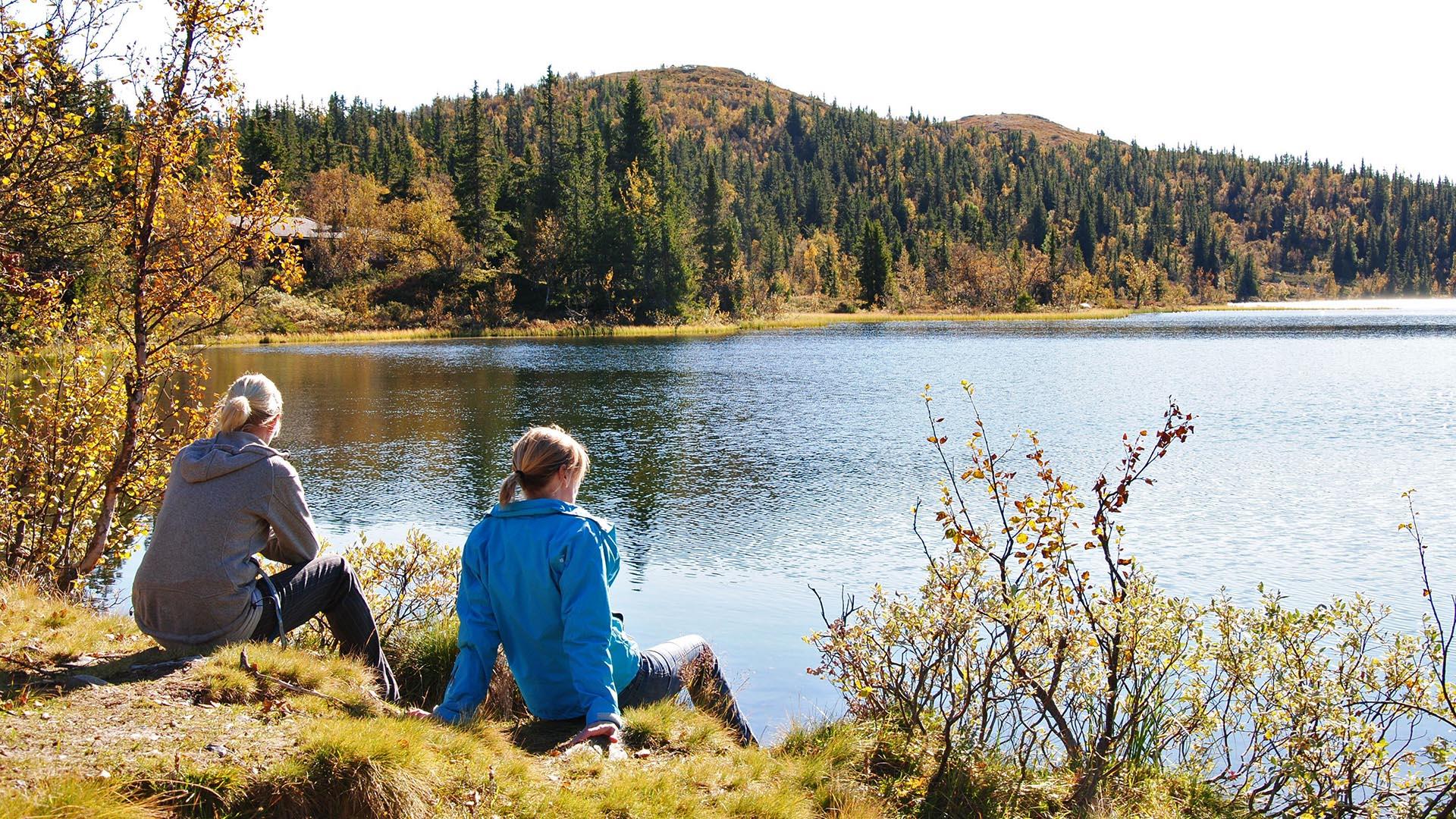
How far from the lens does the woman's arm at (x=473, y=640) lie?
185 inches

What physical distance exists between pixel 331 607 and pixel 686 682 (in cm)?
215

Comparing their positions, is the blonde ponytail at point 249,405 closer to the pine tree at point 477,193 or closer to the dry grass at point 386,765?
the dry grass at point 386,765

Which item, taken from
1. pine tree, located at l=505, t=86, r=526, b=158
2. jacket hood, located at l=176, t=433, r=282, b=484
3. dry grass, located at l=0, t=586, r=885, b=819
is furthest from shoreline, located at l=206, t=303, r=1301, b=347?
pine tree, located at l=505, t=86, r=526, b=158

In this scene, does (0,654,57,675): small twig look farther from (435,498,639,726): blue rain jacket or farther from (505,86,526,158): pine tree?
(505,86,526,158): pine tree

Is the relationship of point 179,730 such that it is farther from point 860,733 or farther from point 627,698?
point 860,733

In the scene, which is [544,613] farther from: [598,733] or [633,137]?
[633,137]

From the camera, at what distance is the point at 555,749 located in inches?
180

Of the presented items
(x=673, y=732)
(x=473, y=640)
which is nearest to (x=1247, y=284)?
(x=673, y=732)

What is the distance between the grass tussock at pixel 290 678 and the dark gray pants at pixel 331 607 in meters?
0.10

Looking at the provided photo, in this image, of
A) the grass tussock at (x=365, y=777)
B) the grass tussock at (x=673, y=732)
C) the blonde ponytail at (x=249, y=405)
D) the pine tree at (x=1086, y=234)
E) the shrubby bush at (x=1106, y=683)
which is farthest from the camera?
the pine tree at (x=1086, y=234)

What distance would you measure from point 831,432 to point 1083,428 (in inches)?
247

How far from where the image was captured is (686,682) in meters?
5.60

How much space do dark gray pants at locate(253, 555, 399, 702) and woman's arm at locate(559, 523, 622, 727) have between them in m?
1.88

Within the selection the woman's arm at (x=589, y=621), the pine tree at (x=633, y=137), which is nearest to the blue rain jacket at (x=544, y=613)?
the woman's arm at (x=589, y=621)
